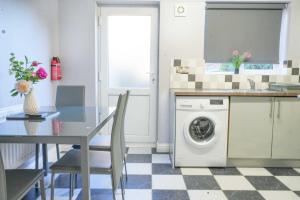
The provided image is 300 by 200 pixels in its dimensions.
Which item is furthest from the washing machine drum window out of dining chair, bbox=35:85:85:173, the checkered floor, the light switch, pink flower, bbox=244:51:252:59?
the light switch

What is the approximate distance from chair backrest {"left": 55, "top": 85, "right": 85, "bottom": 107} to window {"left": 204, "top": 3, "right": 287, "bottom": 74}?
1730 mm

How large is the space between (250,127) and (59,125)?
2.12m

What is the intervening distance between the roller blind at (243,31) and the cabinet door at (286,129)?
0.81m

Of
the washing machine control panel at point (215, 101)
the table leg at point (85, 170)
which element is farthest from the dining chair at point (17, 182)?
the washing machine control panel at point (215, 101)

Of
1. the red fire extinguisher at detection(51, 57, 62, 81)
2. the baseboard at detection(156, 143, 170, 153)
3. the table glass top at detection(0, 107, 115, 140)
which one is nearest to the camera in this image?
the table glass top at detection(0, 107, 115, 140)

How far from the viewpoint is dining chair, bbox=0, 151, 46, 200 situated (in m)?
1.27

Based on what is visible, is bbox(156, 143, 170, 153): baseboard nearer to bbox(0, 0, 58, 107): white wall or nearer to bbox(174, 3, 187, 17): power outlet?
bbox(0, 0, 58, 107): white wall

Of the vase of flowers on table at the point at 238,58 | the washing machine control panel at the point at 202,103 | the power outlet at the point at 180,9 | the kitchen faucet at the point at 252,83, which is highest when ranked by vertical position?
the power outlet at the point at 180,9

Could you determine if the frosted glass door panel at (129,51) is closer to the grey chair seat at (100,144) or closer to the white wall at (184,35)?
the white wall at (184,35)

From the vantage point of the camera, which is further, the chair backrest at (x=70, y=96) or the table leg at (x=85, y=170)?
the chair backrest at (x=70, y=96)

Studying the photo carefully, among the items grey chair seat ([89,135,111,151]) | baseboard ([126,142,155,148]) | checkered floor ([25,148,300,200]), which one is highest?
grey chair seat ([89,135,111,151])

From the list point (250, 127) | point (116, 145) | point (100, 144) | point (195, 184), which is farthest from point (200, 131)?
point (116, 145)

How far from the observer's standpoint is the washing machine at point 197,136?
2896 mm

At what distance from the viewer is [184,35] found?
11.2 feet
